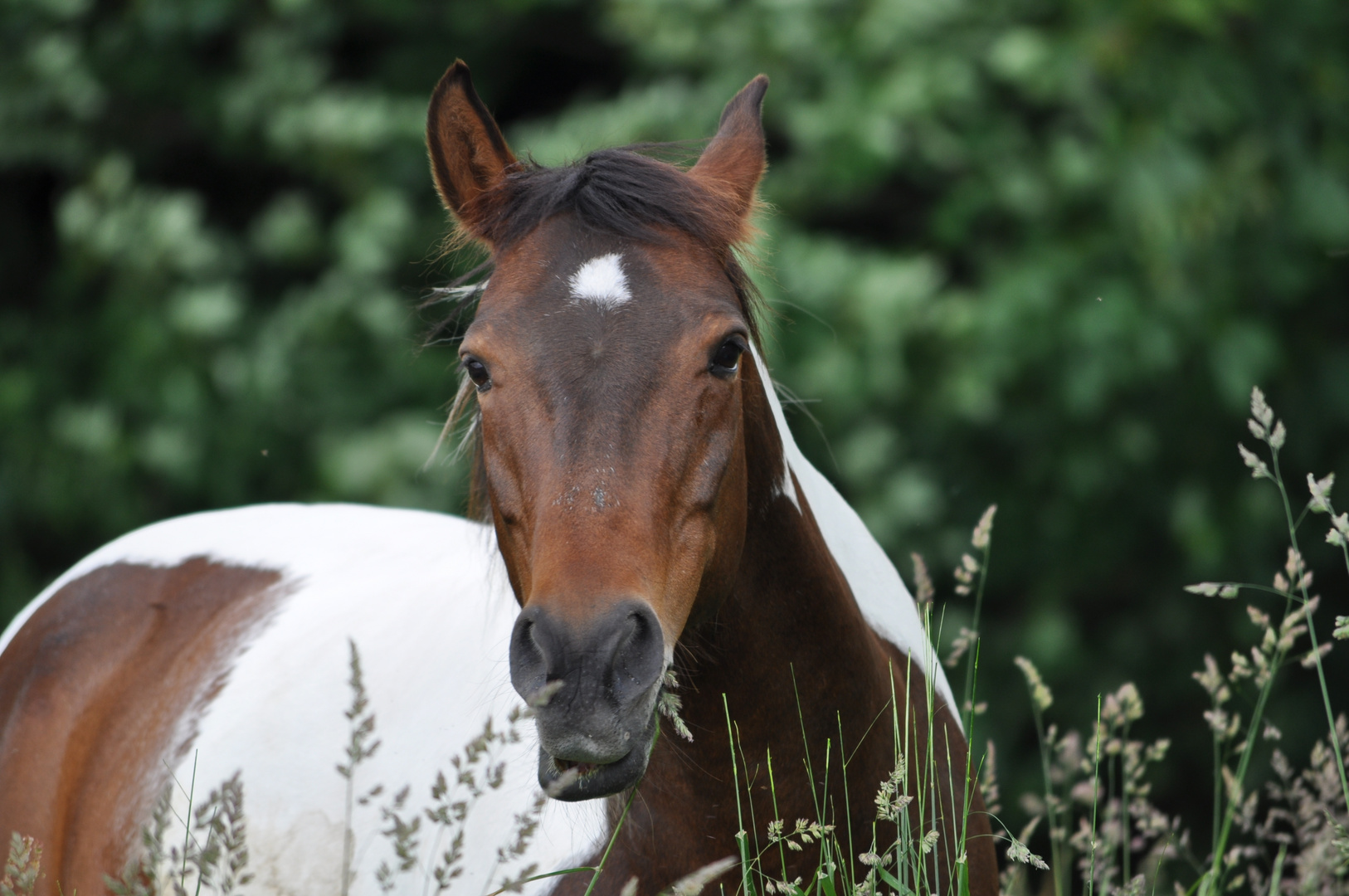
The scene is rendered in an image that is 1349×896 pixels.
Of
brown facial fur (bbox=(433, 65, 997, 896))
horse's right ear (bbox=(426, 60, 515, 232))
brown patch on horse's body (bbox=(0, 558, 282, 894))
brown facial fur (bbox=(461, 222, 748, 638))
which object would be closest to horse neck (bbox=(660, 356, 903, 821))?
brown facial fur (bbox=(433, 65, 997, 896))

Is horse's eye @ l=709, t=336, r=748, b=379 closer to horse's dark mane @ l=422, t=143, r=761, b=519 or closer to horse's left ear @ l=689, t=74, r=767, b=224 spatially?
horse's dark mane @ l=422, t=143, r=761, b=519

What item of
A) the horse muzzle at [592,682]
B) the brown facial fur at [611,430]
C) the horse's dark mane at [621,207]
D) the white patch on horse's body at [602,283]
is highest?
the horse's dark mane at [621,207]

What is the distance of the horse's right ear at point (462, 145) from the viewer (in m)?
2.03

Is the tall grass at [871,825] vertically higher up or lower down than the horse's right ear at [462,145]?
lower down

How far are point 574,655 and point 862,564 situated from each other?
1.00m

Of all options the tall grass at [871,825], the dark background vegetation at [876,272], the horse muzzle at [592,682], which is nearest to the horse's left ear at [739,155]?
the tall grass at [871,825]

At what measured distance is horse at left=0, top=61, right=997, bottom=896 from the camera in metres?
1.55

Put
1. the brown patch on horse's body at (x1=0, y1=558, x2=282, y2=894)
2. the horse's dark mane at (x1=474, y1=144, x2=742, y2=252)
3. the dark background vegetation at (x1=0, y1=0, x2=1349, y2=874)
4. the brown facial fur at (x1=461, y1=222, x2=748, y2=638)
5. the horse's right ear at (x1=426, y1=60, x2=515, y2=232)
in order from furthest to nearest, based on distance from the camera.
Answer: the dark background vegetation at (x1=0, y1=0, x2=1349, y2=874)
the brown patch on horse's body at (x1=0, y1=558, x2=282, y2=894)
the horse's right ear at (x1=426, y1=60, x2=515, y2=232)
the horse's dark mane at (x1=474, y1=144, x2=742, y2=252)
the brown facial fur at (x1=461, y1=222, x2=748, y2=638)

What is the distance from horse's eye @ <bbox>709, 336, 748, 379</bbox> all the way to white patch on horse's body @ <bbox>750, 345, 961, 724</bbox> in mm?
250

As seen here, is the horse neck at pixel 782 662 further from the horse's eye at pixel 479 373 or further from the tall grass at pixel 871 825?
the horse's eye at pixel 479 373

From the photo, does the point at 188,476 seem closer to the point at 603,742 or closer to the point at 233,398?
the point at 233,398

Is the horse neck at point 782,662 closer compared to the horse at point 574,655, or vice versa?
the horse at point 574,655

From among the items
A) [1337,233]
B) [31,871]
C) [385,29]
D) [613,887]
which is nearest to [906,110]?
[1337,233]

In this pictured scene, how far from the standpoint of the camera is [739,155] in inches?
82.9
